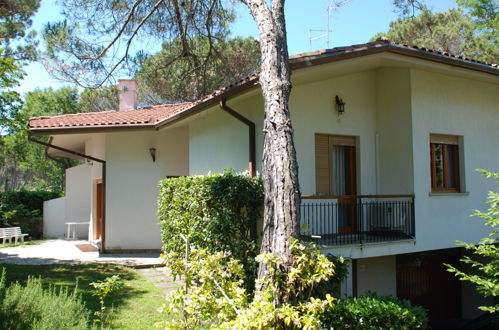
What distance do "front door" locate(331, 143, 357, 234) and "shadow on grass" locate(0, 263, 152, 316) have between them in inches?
185

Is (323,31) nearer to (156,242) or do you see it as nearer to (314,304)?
(156,242)

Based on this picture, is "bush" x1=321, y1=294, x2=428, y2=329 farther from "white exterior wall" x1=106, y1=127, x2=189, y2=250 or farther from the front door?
"white exterior wall" x1=106, y1=127, x2=189, y2=250

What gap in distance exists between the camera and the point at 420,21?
21734 millimetres

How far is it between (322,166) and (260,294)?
16.4ft

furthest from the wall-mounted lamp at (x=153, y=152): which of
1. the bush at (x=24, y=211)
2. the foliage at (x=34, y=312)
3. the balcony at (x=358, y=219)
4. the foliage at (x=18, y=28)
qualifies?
the bush at (x=24, y=211)

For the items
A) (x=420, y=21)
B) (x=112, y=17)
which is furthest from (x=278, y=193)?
(x=420, y=21)

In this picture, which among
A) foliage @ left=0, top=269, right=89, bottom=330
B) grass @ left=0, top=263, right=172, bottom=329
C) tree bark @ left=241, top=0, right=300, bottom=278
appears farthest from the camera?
grass @ left=0, top=263, right=172, bottom=329

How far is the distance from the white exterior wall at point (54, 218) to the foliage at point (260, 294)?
16.2 m

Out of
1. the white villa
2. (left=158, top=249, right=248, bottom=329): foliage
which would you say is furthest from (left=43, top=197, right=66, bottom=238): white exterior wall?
(left=158, top=249, right=248, bottom=329): foliage

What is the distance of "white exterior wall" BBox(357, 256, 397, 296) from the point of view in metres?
9.41

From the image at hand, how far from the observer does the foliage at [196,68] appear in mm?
12141

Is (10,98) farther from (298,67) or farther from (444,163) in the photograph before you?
(444,163)

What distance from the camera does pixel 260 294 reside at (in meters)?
4.55

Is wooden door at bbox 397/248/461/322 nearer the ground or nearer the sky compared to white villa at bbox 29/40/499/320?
nearer the ground
